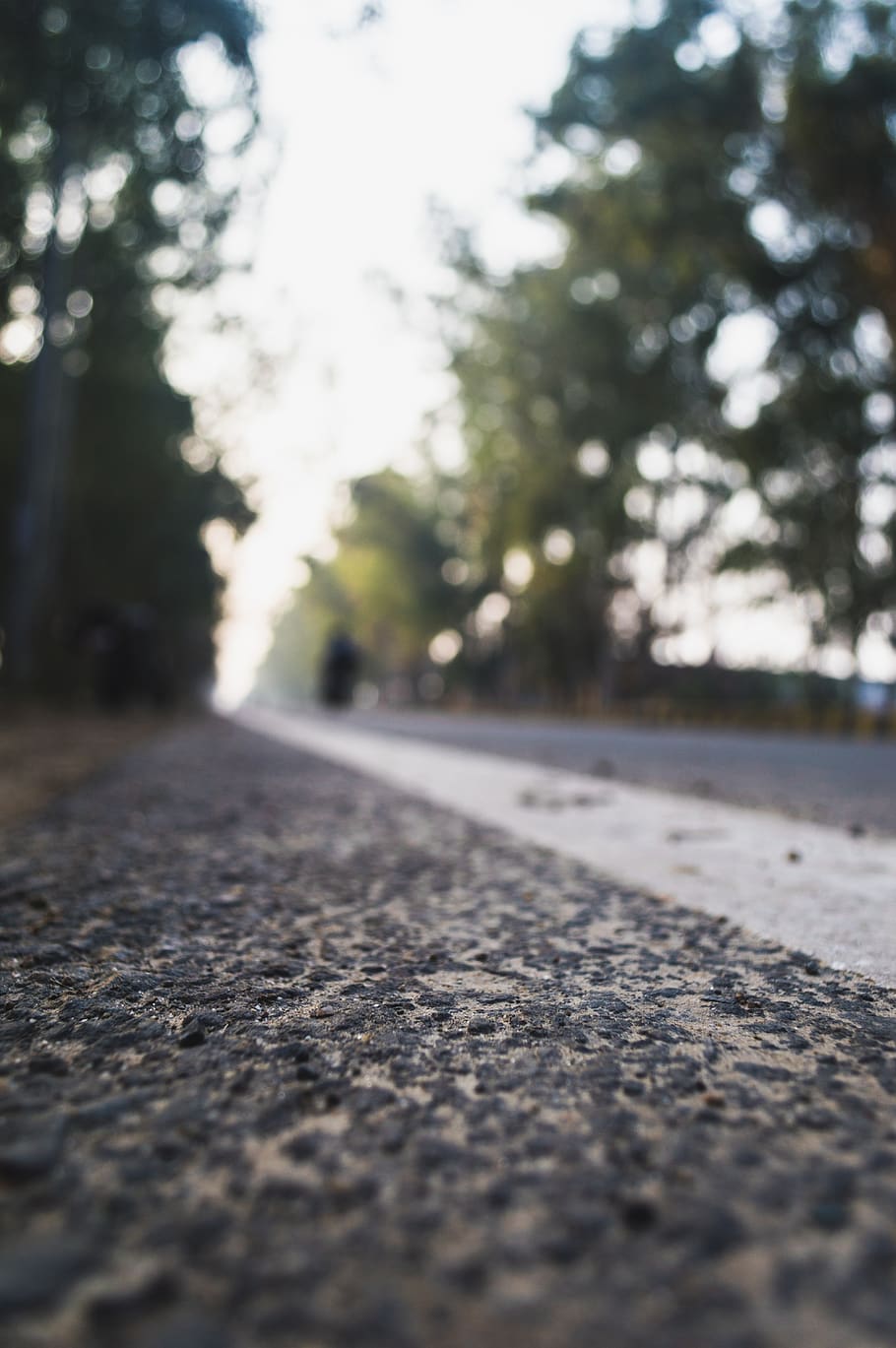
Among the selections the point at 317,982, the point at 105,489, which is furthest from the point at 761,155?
the point at 317,982

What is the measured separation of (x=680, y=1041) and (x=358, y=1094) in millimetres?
449

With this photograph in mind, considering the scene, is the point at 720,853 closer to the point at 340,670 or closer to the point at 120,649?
the point at 120,649

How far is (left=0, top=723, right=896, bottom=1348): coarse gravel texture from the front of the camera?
700 mm

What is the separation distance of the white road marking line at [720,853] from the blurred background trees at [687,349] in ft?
36.9

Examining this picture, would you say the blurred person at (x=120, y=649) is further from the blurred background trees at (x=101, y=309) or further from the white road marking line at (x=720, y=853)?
the white road marking line at (x=720, y=853)

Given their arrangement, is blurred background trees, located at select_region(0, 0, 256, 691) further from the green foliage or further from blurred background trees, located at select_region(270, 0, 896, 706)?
the green foliage

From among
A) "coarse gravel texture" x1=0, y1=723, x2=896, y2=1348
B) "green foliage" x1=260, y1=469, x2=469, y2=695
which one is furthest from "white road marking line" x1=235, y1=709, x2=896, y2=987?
"green foliage" x1=260, y1=469, x2=469, y2=695

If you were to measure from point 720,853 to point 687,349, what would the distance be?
21057 millimetres

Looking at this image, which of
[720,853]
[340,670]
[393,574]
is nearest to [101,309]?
[340,670]

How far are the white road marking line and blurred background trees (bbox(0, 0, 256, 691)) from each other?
139 inches

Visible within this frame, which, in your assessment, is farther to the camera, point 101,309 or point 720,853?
point 101,309

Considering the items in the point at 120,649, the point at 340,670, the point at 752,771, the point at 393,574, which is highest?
the point at 393,574

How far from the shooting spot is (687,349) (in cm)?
2164

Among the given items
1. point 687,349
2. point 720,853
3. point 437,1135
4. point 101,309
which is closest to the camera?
point 437,1135
